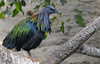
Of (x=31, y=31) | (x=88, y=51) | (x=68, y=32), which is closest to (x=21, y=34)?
(x=31, y=31)

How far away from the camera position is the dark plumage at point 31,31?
2436mm

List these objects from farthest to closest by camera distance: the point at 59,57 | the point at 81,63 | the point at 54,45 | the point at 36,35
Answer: the point at 54,45
the point at 81,63
the point at 36,35
the point at 59,57

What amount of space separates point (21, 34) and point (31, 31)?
0.15 meters

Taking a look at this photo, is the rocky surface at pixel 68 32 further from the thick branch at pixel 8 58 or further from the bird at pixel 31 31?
the thick branch at pixel 8 58

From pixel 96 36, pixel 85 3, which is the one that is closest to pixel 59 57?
pixel 96 36

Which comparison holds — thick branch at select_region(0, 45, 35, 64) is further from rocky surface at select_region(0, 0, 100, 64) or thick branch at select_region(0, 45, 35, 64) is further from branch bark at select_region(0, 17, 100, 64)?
rocky surface at select_region(0, 0, 100, 64)

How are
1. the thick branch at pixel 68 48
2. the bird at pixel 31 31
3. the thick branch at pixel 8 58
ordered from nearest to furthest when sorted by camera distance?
the thick branch at pixel 8 58 → the thick branch at pixel 68 48 → the bird at pixel 31 31

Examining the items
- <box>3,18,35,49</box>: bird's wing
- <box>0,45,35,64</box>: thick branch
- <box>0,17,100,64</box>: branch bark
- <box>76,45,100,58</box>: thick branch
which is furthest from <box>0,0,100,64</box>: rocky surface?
<box>0,45,35,64</box>: thick branch

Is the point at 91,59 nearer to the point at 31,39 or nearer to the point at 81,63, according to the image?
the point at 81,63

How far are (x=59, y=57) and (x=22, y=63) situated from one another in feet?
1.38

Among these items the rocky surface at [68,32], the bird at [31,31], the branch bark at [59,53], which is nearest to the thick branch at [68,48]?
the branch bark at [59,53]

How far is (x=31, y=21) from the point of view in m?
2.48

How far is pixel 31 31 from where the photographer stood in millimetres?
2434

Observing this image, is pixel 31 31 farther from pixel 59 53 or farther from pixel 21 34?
pixel 59 53
